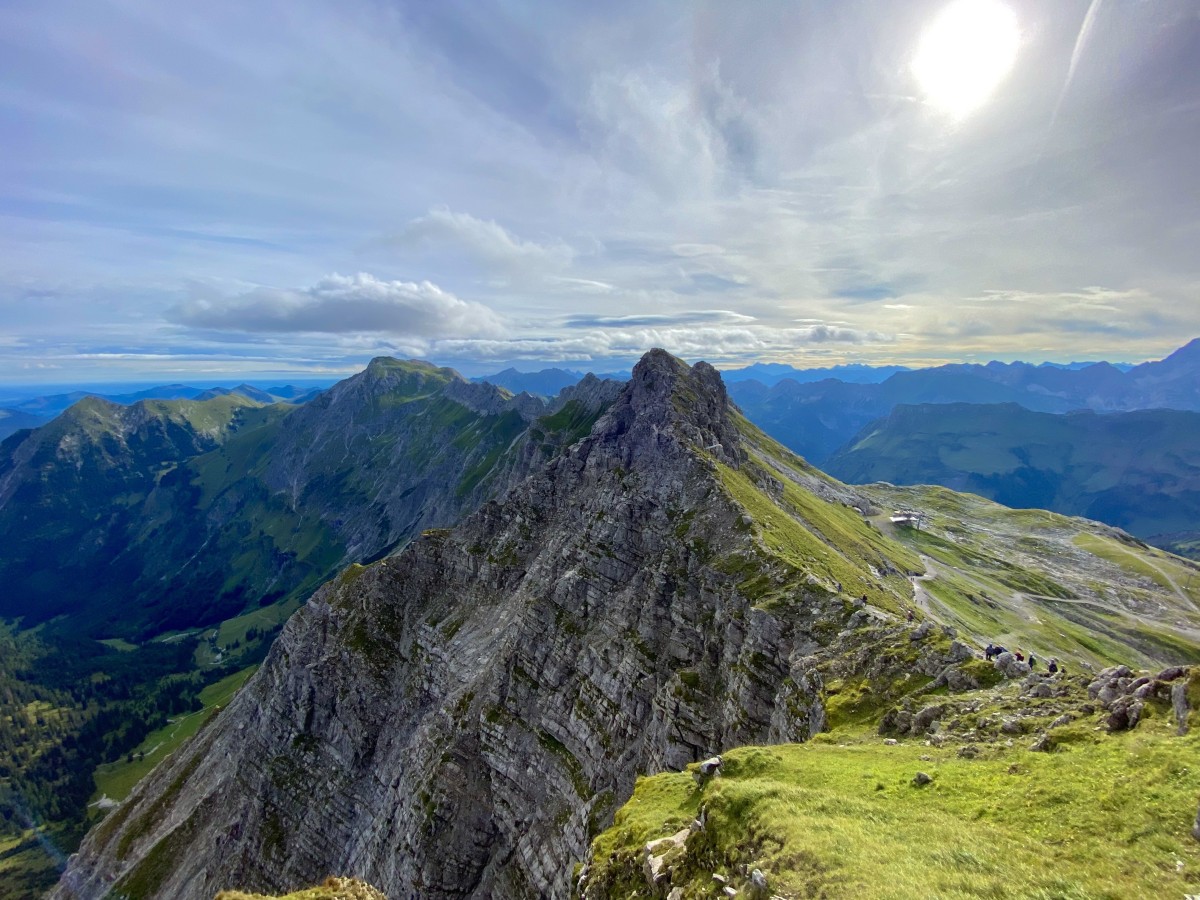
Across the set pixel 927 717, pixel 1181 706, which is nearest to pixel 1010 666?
pixel 927 717

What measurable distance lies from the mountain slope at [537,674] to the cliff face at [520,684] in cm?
41

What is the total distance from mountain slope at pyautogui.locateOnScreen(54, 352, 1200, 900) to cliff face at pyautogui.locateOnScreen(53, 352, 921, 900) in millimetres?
412

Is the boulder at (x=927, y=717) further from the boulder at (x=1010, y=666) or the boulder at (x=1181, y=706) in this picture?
the boulder at (x=1181, y=706)

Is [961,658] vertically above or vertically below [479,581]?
above

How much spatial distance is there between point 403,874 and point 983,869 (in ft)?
302

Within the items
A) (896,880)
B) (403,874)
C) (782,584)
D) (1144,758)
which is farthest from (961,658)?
(403,874)

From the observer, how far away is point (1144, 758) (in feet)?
74.8

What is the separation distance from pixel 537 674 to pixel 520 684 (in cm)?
342

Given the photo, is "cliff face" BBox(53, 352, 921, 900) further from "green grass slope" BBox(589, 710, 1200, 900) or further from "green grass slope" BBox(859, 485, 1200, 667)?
"green grass slope" BBox(859, 485, 1200, 667)

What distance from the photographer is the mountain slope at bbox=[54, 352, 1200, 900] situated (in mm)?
61906

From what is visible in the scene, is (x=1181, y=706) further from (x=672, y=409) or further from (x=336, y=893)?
(x=672, y=409)

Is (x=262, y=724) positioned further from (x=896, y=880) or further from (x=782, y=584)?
(x=896, y=880)

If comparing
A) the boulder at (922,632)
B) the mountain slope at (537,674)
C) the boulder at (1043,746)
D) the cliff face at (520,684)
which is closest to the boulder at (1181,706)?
the boulder at (1043,746)

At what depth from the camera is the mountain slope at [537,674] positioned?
6191 cm
